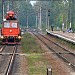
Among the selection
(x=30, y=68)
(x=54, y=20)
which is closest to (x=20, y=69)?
(x=30, y=68)

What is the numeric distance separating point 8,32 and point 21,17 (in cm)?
12356

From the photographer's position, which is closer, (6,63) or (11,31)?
(6,63)

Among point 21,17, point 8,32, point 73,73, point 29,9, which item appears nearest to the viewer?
point 73,73

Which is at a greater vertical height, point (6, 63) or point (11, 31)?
point (11, 31)

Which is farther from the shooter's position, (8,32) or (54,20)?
(54,20)

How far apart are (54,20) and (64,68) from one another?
4747 inches

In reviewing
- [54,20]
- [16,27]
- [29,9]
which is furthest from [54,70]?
[29,9]

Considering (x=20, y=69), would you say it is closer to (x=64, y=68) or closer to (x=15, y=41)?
(x=64, y=68)

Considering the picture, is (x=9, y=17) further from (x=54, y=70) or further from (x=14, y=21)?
(x=54, y=70)

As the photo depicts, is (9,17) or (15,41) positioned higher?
(9,17)

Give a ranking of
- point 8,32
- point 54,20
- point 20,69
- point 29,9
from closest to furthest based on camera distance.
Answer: point 20,69
point 8,32
point 54,20
point 29,9

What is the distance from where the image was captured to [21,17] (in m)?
161

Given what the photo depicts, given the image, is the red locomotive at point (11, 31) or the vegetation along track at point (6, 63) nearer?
the vegetation along track at point (6, 63)

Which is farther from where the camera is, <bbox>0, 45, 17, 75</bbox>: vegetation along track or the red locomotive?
the red locomotive
